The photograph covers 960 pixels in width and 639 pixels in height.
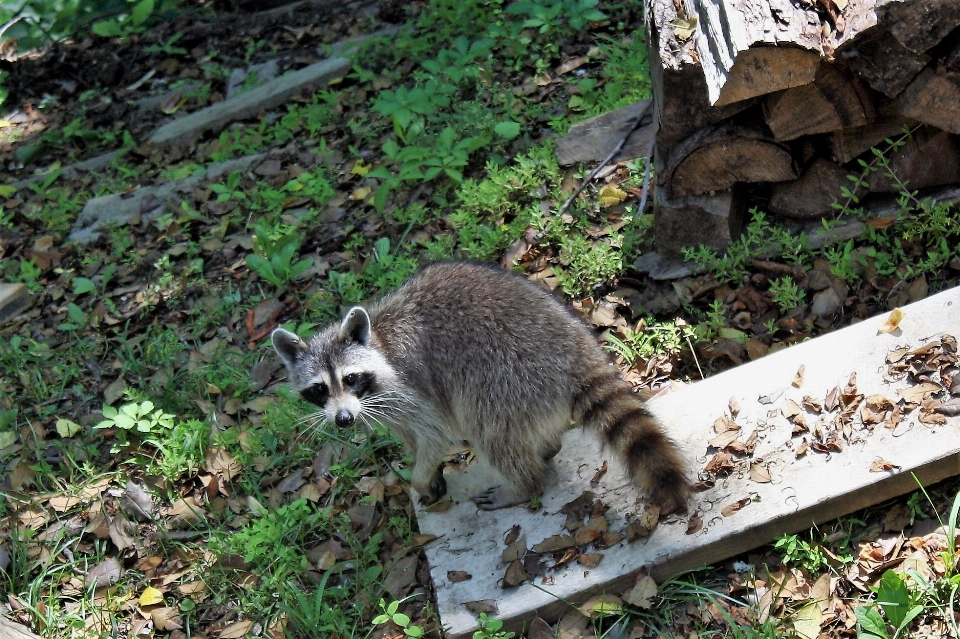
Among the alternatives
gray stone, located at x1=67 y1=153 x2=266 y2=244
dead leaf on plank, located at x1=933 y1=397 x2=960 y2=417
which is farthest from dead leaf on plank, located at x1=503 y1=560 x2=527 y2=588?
gray stone, located at x1=67 y1=153 x2=266 y2=244

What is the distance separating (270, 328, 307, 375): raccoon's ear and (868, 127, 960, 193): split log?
246 centimetres

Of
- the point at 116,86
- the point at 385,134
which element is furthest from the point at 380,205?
the point at 116,86

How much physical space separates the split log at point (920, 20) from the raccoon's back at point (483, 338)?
1.50 metres

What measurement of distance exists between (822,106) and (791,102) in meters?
0.12

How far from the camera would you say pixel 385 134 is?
18.3 ft

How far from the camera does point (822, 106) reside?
3.33 m

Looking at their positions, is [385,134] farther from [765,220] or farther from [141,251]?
[765,220]

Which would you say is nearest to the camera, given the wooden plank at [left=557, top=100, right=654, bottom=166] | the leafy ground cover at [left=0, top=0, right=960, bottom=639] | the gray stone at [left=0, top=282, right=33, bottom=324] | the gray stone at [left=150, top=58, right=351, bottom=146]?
the leafy ground cover at [left=0, top=0, right=960, bottom=639]

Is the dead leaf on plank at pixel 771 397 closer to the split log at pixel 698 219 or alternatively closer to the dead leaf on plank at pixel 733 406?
the dead leaf on plank at pixel 733 406

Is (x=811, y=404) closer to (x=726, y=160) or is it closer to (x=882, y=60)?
(x=726, y=160)

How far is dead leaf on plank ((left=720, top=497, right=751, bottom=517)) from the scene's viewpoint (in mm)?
2881

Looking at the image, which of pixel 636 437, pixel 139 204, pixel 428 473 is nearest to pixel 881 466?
pixel 636 437

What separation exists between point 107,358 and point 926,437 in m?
4.04

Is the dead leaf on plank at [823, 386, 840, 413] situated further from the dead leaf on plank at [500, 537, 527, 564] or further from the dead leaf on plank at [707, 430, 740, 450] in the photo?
the dead leaf on plank at [500, 537, 527, 564]
